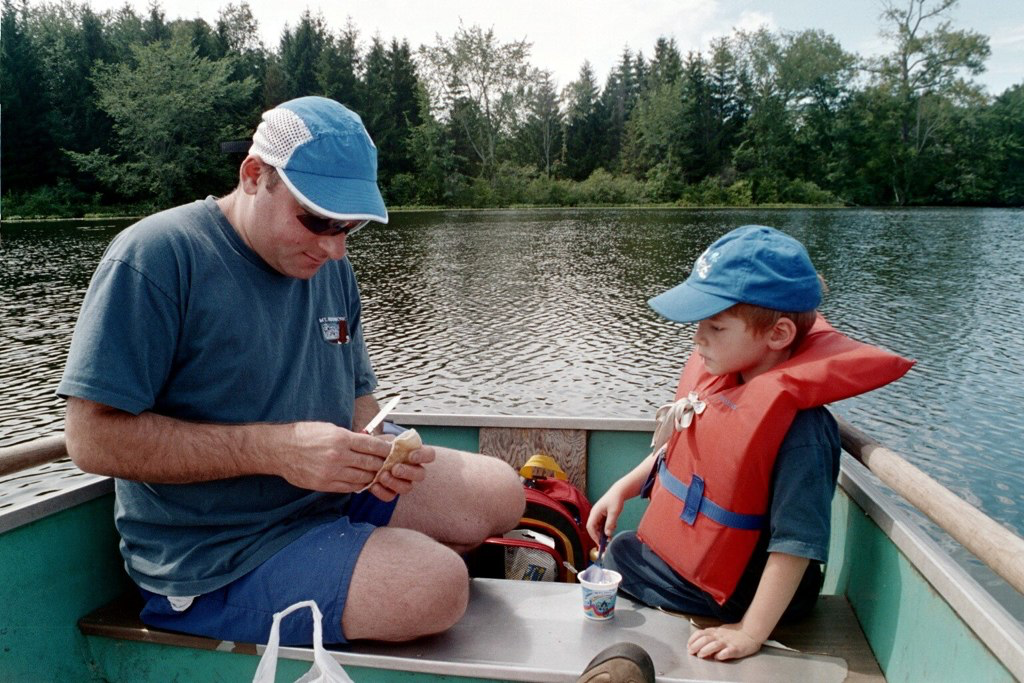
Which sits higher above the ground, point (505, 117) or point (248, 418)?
point (505, 117)

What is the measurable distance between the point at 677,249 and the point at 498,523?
68.1ft

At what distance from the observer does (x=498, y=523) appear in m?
2.45

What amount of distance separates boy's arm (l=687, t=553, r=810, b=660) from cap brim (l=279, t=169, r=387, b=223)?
3.90 ft

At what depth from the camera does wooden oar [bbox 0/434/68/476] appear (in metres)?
2.06

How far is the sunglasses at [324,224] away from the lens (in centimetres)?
183

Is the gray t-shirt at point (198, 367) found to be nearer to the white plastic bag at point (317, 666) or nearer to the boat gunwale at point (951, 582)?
the white plastic bag at point (317, 666)

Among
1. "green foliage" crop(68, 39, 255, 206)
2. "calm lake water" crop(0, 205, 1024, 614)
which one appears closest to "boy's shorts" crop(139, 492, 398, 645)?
"calm lake water" crop(0, 205, 1024, 614)

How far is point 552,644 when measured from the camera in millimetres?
2020

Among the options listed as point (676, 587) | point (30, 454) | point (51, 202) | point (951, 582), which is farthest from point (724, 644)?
point (51, 202)

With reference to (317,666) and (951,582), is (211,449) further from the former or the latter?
(951,582)

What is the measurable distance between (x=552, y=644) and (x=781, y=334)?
0.95 metres

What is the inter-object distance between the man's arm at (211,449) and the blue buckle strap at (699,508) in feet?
2.53

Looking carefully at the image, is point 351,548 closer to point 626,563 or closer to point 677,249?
point 626,563

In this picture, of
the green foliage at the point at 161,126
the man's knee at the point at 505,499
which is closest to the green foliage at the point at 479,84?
the green foliage at the point at 161,126
